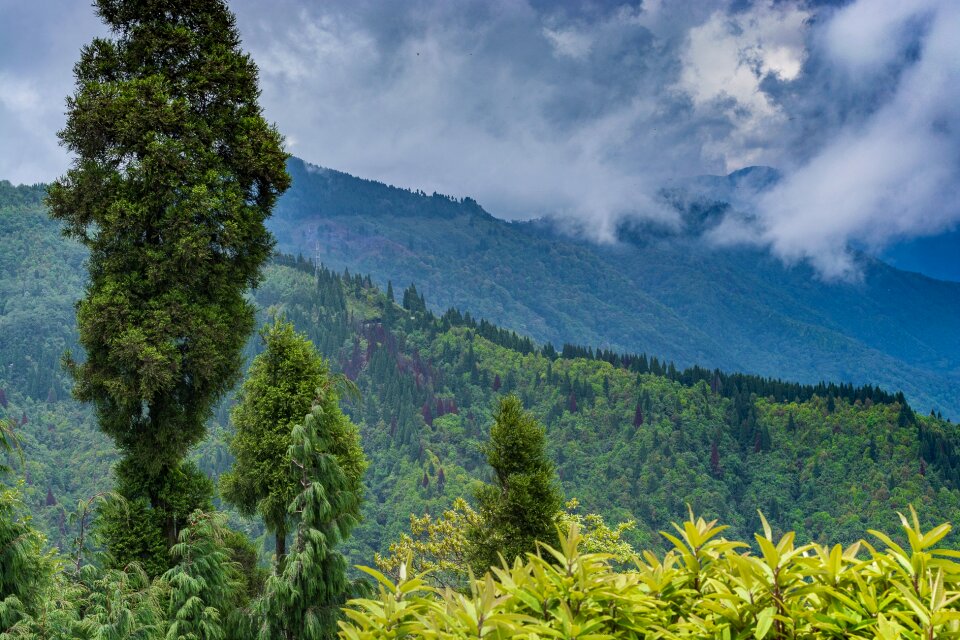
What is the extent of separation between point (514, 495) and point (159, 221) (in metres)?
9.37

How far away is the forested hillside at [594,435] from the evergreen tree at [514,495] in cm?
8853

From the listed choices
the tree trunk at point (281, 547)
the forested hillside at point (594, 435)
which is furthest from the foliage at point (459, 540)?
the forested hillside at point (594, 435)

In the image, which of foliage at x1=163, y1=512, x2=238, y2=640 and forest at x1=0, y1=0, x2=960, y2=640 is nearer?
forest at x1=0, y1=0, x2=960, y2=640

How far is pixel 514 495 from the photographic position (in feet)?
53.2

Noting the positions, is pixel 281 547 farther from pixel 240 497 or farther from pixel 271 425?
pixel 271 425

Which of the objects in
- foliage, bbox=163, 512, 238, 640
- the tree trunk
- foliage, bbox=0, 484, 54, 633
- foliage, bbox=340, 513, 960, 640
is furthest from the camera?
the tree trunk

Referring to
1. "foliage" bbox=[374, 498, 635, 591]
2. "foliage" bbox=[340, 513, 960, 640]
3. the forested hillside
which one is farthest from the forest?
the forested hillside

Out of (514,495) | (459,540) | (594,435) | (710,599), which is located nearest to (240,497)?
(514,495)

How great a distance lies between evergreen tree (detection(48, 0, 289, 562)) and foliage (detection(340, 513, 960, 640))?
30.6 feet

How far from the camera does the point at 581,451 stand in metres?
138

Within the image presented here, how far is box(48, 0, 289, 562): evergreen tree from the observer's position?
11.0m

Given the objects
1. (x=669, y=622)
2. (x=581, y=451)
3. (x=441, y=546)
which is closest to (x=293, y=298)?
(x=581, y=451)

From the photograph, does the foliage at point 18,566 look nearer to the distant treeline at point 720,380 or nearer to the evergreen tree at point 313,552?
the evergreen tree at point 313,552

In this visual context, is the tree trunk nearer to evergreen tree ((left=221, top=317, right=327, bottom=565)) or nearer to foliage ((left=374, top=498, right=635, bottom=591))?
evergreen tree ((left=221, top=317, right=327, bottom=565))
